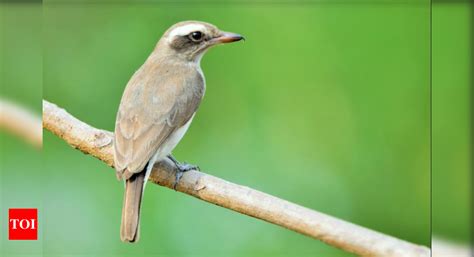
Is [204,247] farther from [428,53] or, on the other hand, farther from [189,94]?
[428,53]

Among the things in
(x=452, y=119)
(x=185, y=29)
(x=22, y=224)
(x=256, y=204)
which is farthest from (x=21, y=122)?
(x=452, y=119)

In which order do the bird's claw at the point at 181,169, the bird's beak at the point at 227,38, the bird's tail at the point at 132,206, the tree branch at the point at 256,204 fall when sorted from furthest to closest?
the bird's beak at the point at 227,38 → the bird's claw at the point at 181,169 → the bird's tail at the point at 132,206 → the tree branch at the point at 256,204

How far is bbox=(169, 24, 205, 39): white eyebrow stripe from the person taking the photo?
4.50 m

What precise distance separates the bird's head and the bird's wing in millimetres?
151

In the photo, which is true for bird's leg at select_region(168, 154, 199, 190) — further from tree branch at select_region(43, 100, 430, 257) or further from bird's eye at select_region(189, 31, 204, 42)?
bird's eye at select_region(189, 31, 204, 42)

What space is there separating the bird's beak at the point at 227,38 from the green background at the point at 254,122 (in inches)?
4.3

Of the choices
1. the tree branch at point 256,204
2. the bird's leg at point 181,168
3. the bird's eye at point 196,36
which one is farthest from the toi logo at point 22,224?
the bird's eye at point 196,36

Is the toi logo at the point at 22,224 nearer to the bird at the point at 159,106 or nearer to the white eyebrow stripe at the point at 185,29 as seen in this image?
the bird at the point at 159,106

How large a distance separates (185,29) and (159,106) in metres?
0.54

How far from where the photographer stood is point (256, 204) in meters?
3.87

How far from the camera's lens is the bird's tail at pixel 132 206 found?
4062 millimetres

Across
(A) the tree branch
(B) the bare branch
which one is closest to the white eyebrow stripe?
(A) the tree branch

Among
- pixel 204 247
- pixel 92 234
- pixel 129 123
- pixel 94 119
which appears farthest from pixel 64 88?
pixel 204 247

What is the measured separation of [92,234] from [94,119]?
695mm
